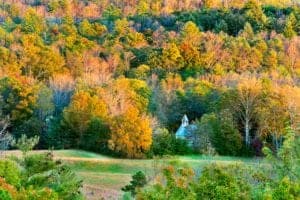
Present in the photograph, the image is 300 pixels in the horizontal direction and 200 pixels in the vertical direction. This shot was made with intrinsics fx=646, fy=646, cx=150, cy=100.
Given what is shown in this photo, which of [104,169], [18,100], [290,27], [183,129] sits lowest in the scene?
[104,169]

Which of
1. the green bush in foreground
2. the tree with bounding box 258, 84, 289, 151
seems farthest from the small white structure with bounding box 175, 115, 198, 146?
the green bush in foreground

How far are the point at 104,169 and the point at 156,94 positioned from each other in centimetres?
1710

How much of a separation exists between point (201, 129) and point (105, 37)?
117ft

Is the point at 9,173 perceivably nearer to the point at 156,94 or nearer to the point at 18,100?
the point at 18,100

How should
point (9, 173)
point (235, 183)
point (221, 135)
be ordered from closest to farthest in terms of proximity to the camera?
point (235, 183) → point (9, 173) → point (221, 135)

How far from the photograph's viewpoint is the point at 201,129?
A: 1597 inches

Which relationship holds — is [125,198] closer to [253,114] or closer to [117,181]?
[117,181]

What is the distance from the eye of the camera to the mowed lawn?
92.7ft

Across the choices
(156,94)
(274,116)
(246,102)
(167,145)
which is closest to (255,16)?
(156,94)

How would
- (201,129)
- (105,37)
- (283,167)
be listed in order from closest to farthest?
(283,167), (201,129), (105,37)

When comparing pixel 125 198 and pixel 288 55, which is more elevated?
pixel 288 55

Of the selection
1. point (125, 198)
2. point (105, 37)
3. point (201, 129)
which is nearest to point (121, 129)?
point (201, 129)

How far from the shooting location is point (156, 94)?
161 feet

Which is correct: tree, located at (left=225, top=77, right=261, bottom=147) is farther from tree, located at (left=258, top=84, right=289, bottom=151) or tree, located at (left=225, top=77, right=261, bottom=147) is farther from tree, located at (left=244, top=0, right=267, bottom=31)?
tree, located at (left=244, top=0, right=267, bottom=31)
